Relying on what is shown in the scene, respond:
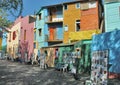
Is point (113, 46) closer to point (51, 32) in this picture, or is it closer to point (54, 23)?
point (54, 23)

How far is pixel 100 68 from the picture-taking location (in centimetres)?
1429

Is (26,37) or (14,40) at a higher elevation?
(26,37)

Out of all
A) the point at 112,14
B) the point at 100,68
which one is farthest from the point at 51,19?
the point at 100,68

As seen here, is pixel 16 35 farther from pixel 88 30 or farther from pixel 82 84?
pixel 82 84

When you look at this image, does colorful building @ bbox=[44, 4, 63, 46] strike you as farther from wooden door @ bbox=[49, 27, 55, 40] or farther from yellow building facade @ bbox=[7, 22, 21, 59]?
yellow building facade @ bbox=[7, 22, 21, 59]

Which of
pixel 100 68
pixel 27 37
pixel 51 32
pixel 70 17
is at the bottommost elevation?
pixel 100 68

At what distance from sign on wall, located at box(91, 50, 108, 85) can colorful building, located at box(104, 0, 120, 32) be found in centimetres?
1205

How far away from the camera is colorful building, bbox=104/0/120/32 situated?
26.8 metres

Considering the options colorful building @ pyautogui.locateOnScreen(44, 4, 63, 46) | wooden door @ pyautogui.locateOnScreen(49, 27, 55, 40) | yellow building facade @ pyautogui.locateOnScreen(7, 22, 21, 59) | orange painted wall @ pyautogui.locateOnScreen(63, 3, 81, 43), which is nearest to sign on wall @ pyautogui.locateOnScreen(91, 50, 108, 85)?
orange painted wall @ pyautogui.locateOnScreen(63, 3, 81, 43)

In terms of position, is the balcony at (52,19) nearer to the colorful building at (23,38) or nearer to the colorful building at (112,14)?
the colorful building at (23,38)

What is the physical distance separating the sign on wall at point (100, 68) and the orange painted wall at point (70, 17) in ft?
78.7

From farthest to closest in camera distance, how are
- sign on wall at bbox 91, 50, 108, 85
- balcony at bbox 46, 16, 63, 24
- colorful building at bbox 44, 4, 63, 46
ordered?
balcony at bbox 46, 16, 63, 24
colorful building at bbox 44, 4, 63, 46
sign on wall at bbox 91, 50, 108, 85

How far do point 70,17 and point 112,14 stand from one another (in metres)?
13.1

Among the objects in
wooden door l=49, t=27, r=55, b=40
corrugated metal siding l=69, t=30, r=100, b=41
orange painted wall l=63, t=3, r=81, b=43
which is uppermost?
orange painted wall l=63, t=3, r=81, b=43
